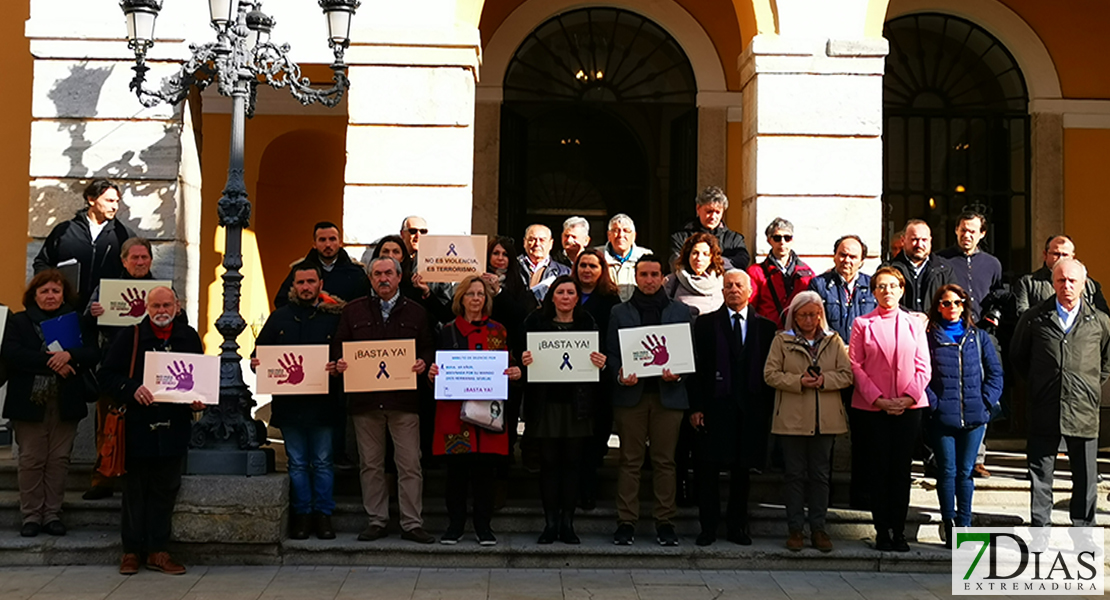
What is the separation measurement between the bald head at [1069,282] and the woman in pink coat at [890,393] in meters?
1.26

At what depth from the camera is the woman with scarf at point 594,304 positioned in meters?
8.16

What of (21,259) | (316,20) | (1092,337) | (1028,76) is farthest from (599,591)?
(1028,76)

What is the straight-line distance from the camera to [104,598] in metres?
6.69

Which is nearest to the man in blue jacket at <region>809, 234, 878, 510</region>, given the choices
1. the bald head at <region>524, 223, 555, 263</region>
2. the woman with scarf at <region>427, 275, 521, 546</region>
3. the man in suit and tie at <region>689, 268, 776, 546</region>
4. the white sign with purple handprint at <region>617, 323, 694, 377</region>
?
the man in suit and tie at <region>689, 268, 776, 546</region>

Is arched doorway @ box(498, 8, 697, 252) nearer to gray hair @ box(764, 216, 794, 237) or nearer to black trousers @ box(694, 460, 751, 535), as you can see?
gray hair @ box(764, 216, 794, 237)

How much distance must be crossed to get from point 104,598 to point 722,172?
8.14 m

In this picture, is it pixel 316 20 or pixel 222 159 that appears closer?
pixel 316 20

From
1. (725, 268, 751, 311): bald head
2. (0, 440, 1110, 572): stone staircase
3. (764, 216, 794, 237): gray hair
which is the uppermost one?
(764, 216, 794, 237): gray hair

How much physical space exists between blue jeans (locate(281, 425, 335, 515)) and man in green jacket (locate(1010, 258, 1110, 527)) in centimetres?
525

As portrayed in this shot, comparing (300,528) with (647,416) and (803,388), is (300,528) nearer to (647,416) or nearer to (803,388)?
(647,416)

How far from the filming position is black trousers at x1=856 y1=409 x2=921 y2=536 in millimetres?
7715

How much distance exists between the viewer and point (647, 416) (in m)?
7.85

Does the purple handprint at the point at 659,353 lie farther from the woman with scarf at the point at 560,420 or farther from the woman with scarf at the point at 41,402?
the woman with scarf at the point at 41,402

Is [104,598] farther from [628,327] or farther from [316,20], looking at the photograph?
[316,20]
